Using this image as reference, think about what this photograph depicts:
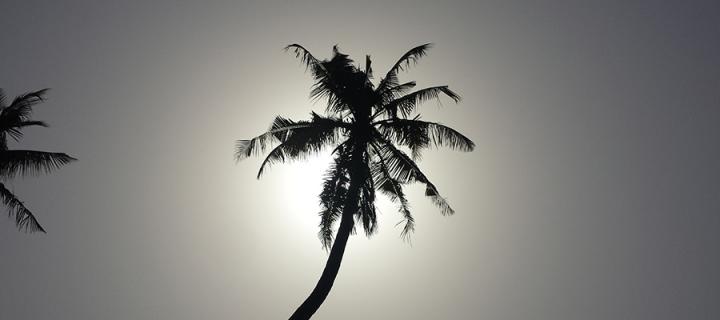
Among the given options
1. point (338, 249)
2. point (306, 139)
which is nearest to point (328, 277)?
point (338, 249)

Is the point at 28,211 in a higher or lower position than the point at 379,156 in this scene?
Answer: lower

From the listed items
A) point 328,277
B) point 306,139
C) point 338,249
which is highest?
point 306,139

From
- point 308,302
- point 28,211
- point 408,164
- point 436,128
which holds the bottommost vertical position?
point 308,302

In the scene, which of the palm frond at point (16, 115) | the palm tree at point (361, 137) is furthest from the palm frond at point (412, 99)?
the palm frond at point (16, 115)

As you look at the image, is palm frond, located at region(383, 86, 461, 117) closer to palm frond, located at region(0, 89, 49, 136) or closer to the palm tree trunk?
the palm tree trunk

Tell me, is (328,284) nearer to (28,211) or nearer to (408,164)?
(408,164)

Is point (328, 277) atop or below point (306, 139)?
below

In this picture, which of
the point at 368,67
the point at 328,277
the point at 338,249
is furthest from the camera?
the point at 368,67

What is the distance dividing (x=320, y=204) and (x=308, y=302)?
3.26 meters

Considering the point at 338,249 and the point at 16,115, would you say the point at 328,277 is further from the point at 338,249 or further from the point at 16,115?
the point at 16,115

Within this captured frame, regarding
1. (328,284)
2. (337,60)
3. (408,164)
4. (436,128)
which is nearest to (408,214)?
(408,164)

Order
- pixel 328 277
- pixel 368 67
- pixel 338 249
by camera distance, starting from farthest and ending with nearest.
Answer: pixel 368 67 < pixel 338 249 < pixel 328 277

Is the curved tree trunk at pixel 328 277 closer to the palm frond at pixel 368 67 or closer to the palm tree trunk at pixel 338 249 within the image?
the palm tree trunk at pixel 338 249

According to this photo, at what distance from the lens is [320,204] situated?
51.5ft
